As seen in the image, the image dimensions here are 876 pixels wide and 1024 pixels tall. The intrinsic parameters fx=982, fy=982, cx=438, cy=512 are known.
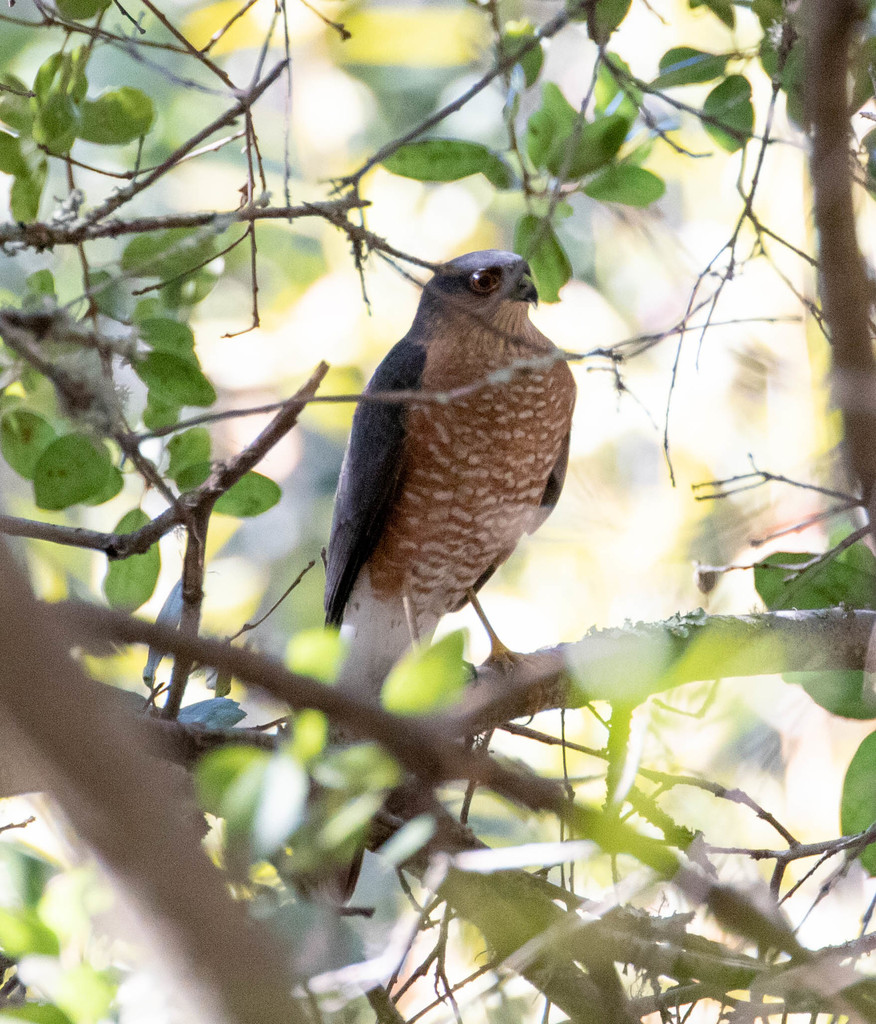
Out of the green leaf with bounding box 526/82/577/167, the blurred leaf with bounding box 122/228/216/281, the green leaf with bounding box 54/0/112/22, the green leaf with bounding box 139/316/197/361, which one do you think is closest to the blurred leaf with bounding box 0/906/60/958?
the green leaf with bounding box 139/316/197/361

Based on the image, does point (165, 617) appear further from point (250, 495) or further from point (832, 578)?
point (832, 578)

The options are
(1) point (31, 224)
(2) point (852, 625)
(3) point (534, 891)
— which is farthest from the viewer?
(2) point (852, 625)

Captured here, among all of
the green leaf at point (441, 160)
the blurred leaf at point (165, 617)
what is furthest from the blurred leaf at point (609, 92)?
the blurred leaf at point (165, 617)

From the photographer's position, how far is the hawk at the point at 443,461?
2.89m

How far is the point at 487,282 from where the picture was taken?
2887 millimetres

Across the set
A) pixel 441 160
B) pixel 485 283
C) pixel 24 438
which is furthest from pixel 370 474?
pixel 24 438

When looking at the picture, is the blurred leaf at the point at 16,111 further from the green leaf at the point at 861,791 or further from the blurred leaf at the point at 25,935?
the green leaf at the point at 861,791

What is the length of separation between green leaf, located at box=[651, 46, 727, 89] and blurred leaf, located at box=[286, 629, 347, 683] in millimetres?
1541

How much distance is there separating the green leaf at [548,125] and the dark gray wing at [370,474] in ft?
3.25

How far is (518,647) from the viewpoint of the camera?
4742mm

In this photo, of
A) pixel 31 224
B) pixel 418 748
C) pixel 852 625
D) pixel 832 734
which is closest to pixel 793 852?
pixel 852 625

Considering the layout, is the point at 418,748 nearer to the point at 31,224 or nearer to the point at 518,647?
the point at 31,224

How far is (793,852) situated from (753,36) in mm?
3037

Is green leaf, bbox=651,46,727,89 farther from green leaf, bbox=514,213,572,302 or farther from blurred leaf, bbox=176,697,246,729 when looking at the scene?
blurred leaf, bbox=176,697,246,729
